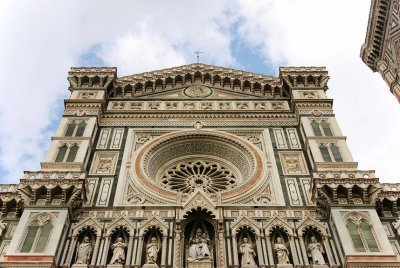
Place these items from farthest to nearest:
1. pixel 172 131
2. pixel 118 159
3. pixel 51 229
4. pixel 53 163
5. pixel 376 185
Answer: pixel 172 131 → pixel 118 159 → pixel 53 163 → pixel 376 185 → pixel 51 229

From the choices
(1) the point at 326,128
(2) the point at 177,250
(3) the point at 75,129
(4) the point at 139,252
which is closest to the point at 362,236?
(2) the point at 177,250

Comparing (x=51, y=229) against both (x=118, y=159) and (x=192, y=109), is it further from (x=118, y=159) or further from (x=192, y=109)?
(x=192, y=109)

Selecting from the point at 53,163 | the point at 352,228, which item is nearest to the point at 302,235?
the point at 352,228

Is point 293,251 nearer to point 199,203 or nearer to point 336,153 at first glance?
point 199,203

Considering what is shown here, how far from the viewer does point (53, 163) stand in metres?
15.4

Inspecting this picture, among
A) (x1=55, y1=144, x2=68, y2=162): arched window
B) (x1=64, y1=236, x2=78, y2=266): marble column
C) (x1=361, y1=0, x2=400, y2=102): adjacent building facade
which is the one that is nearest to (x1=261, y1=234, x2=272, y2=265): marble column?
(x1=64, y1=236, x2=78, y2=266): marble column

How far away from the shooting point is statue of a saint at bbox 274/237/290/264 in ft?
40.9

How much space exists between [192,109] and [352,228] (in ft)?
26.5

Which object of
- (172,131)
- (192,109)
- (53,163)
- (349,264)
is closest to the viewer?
(349,264)

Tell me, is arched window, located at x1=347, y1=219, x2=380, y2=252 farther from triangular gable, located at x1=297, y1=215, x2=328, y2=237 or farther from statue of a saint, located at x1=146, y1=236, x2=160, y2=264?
statue of a saint, located at x1=146, y1=236, x2=160, y2=264

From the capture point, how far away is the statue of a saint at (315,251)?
12.4 m

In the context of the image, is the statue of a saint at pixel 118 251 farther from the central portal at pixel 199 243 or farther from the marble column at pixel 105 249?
the central portal at pixel 199 243

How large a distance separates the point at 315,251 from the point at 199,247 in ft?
9.08

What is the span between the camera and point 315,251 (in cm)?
1270
